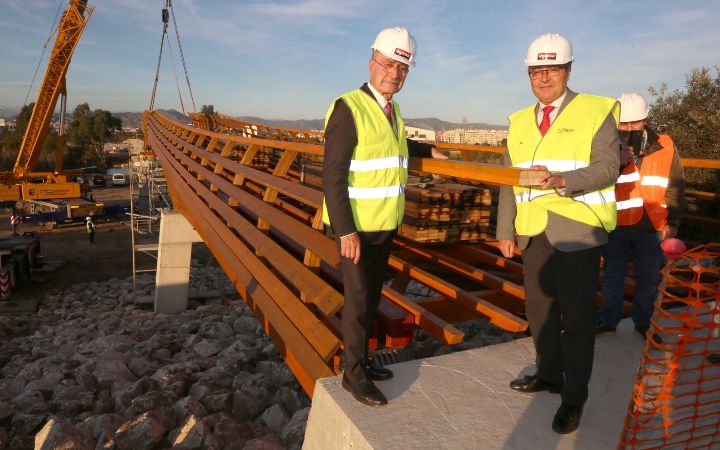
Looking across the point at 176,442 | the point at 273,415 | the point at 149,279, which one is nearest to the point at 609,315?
the point at 273,415

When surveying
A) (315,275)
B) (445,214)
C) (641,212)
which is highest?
(641,212)

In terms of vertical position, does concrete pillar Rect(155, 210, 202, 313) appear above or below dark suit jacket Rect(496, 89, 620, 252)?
below

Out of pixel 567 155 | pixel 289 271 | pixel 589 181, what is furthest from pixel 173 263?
pixel 589 181

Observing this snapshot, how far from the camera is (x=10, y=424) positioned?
17.8 feet

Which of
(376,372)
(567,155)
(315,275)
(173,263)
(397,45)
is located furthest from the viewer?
(173,263)

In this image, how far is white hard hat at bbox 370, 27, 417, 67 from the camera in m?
2.62

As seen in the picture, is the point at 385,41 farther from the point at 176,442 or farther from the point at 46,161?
the point at 46,161

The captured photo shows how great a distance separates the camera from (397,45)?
262 cm

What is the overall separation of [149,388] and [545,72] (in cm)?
571

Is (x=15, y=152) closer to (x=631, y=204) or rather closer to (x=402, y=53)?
(x=402, y=53)

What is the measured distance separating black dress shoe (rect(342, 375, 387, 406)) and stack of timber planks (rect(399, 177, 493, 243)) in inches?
118

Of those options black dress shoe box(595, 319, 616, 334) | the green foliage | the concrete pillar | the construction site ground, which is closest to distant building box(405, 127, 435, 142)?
black dress shoe box(595, 319, 616, 334)

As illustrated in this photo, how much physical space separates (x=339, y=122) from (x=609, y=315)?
2704 millimetres

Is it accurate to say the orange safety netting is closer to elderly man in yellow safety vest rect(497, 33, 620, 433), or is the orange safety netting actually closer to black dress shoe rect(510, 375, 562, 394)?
elderly man in yellow safety vest rect(497, 33, 620, 433)
